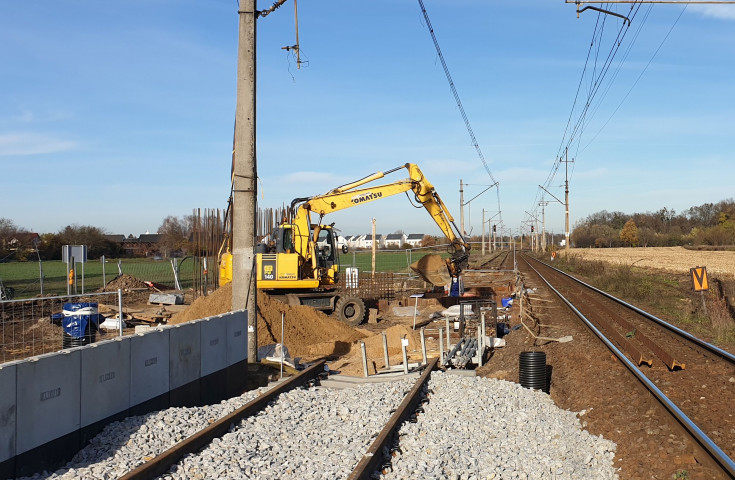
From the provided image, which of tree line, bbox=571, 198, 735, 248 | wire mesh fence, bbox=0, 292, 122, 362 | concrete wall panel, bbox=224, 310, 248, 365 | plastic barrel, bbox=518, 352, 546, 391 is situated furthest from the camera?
tree line, bbox=571, 198, 735, 248

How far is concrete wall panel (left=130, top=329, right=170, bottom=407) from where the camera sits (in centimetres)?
863

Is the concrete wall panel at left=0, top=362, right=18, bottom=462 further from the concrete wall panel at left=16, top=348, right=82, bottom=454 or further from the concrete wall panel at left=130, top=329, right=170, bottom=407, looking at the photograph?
the concrete wall panel at left=130, top=329, right=170, bottom=407

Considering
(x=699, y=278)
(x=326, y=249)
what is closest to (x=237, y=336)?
(x=326, y=249)

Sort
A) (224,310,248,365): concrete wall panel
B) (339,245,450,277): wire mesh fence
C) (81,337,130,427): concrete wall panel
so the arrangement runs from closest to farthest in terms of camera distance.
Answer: (81,337,130,427): concrete wall panel, (224,310,248,365): concrete wall panel, (339,245,450,277): wire mesh fence

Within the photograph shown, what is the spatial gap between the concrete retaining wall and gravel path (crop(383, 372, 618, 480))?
338cm

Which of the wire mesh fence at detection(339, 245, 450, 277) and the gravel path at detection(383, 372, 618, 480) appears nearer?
the gravel path at detection(383, 372, 618, 480)

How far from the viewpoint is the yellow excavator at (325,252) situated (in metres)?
21.5

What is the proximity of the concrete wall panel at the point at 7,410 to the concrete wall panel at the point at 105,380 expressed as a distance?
1082mm

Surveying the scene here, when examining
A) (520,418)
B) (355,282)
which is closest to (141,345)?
(520,418)

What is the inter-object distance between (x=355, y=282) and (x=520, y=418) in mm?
18490

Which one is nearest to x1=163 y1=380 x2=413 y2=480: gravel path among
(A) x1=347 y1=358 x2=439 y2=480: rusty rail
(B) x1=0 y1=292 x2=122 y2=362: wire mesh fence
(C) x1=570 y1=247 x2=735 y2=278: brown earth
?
(A) x1=347 y1=358 x2=439 y2=480: rusty rail

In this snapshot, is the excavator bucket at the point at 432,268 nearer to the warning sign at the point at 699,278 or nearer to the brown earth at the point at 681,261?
the warning sign at the point at 699,278

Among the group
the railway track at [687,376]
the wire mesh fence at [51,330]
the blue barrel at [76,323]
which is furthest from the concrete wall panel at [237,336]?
the railway track at [687,376]

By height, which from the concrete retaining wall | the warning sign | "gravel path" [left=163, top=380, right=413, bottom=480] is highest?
the warning sign
